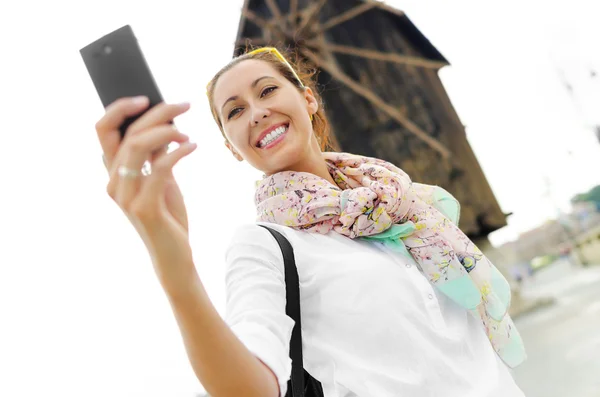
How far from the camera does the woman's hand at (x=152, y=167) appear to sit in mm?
541

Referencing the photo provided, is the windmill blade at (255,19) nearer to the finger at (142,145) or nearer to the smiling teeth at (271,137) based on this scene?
the smiling teeth at (271,137)

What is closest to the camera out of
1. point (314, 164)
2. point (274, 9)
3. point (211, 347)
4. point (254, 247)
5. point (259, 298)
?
point (211, 347)

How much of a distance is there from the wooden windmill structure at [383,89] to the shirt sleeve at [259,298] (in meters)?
4.34

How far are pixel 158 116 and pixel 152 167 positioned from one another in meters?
0.06

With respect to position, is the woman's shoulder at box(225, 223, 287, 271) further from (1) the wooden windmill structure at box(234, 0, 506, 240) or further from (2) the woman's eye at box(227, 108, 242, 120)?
(1) the wooden windmill structure at box(234, 0, 506, 240)

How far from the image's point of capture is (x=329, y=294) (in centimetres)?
99

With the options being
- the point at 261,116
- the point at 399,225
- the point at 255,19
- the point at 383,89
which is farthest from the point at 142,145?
the point at 383,89

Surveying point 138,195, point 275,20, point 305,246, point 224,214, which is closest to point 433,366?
point 305,246

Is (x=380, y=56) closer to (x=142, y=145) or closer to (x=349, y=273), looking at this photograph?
(x=349, y=273)

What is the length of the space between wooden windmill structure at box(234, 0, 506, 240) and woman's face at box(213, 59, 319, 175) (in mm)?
3923

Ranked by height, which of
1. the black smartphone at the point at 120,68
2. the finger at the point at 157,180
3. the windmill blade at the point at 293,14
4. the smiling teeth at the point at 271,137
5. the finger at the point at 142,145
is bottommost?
the finger at the point at 157,180

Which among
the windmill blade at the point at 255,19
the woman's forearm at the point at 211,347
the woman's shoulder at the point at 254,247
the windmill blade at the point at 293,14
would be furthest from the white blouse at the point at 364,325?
the windmill blade at the point at 293,14

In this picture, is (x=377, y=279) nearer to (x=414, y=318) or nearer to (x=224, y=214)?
(x=414, y=318)

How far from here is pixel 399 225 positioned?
3.87ft
